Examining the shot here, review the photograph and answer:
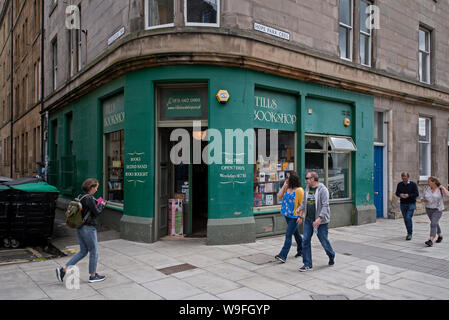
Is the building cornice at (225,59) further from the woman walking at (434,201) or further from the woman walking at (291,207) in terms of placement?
→ the woman walking at (434,201)

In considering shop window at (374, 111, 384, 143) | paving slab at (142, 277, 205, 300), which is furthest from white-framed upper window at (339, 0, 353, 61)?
paving slab at (142, 277, 205, 300)

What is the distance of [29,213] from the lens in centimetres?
820

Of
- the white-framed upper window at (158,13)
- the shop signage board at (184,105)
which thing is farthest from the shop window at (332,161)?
the white-framed upper window at (158,13)

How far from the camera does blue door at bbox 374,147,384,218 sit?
1304 centimetres

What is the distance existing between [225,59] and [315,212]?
13.6 feet

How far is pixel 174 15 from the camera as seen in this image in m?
8.73

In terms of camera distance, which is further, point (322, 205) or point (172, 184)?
point (172, 184)

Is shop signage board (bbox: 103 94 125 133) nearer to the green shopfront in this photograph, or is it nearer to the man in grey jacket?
the green shopfront

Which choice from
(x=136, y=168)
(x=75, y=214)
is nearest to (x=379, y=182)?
(x=136, y=168)

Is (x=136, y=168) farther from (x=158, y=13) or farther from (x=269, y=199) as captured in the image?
(x=158, y=13)

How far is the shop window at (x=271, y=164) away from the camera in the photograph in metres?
9.49

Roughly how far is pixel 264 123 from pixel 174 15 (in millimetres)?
3497

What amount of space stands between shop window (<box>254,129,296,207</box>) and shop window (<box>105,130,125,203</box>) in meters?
3.92

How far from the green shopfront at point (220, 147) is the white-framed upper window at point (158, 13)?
127cm
